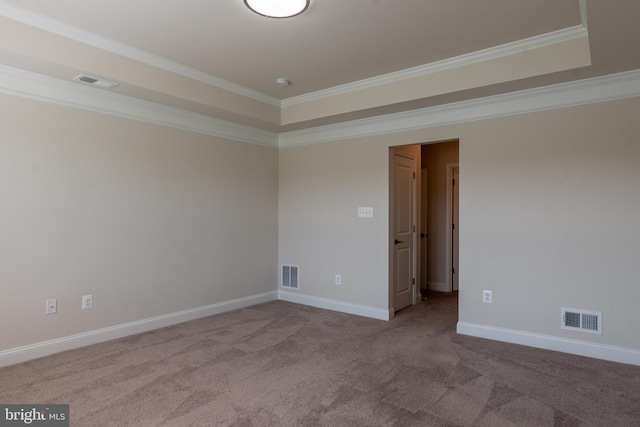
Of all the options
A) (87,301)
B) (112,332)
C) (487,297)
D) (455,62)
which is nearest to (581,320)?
(487,297)

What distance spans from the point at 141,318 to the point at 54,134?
2.02m

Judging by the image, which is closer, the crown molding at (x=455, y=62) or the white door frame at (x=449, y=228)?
the crown molding at (x=455, y=62)

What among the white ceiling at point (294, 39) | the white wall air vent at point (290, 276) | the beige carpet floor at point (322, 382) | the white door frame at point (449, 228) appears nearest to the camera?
the beige carpet floor at point (322, 382)

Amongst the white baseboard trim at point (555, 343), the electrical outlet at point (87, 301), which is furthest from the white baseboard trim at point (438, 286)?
the electrical outlet at point (87, 301)

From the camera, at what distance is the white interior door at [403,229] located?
4816 mm

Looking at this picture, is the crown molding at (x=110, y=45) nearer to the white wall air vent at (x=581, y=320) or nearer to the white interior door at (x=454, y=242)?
the white interior door at (x=454, y=242)

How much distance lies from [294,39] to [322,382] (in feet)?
9.25

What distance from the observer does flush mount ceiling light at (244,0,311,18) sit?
2459mm

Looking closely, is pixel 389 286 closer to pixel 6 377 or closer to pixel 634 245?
pixel 634 245

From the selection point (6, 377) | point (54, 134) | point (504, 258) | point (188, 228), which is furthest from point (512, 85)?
point (6, 377)

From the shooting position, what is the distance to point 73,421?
2.32 m

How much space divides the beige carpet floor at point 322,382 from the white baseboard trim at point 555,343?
11 cm

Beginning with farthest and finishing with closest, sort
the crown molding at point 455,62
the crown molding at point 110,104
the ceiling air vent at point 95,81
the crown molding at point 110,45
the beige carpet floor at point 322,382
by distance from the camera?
the ceiling air vent at point 95,81 → the crown molding at point 110,104 → the crown molding at point 455,62 → the crown molding at point 110,45 → the beige carpet floor at point 322,382

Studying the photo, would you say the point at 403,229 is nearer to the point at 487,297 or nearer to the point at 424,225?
the point at 487,297
